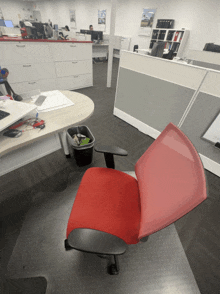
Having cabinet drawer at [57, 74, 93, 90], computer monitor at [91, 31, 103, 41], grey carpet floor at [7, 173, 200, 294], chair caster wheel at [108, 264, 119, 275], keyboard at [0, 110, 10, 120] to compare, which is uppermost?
computer monitor at [91, 31, 103, 41]

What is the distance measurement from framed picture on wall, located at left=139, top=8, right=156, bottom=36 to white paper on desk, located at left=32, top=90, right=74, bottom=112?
6.63 metres

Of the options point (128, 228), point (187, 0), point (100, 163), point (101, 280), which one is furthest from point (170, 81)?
point (187, 0)

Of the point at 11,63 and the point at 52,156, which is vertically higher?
the point at 11,63

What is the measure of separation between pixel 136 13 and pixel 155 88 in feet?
21.5

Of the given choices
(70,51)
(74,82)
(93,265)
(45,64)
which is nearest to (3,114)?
(93,265)

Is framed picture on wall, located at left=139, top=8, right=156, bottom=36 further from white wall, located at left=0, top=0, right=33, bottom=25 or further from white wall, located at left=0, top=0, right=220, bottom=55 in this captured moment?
white wall, located at left=0, top=0, right=33, bottom=25

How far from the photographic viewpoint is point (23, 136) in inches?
35.0

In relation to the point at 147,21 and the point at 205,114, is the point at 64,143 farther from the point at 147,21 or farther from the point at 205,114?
the point at 147,21

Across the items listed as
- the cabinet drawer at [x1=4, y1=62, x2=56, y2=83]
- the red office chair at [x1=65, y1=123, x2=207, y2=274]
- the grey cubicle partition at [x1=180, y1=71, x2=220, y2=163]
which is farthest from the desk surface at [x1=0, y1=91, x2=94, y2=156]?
the cabinet drawer at [x1=4, y1=62, x2=56, y2=83]

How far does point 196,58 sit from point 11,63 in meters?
3.19

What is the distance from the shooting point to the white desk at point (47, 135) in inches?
33.7

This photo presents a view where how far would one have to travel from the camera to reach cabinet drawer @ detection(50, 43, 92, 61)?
2714mm

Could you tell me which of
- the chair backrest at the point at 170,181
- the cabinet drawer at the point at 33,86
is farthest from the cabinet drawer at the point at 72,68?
the chair backrest at the point at 170,181

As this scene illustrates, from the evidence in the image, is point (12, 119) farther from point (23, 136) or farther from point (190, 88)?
point (190, 88)
